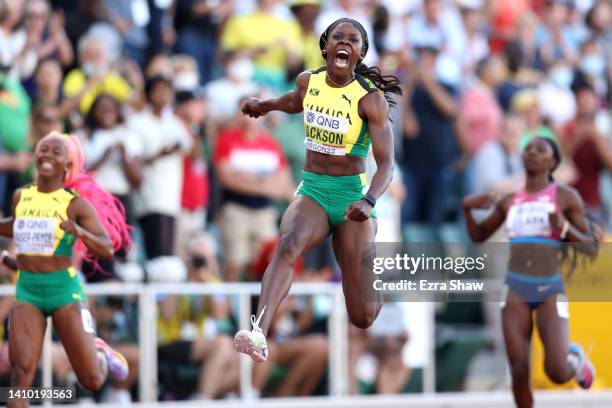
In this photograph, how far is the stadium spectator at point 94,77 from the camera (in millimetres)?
14070

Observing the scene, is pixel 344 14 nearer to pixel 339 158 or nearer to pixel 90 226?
pixel 90 226

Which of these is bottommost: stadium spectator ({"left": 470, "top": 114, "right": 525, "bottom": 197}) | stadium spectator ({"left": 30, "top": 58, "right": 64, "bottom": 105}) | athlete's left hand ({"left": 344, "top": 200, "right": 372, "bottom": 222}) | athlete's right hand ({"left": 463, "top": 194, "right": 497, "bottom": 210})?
athlete's left hand ({"left": 344, "top": 200, "right": 372, "bottom": 222})

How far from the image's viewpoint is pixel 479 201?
1185cm

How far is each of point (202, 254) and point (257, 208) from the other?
38.6 inches

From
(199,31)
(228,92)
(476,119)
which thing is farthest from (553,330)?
(199,31)

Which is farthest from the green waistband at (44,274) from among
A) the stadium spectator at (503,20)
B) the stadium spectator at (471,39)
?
the stadium spectator at (503,20)

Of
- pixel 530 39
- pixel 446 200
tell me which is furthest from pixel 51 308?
pixel 530 39

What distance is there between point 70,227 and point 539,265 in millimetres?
3914

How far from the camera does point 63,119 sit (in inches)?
544

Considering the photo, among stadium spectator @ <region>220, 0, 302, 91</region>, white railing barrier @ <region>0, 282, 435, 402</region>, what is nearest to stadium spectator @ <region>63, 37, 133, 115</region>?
stadium spectator @ <region>220, 0, 302, 91</region>

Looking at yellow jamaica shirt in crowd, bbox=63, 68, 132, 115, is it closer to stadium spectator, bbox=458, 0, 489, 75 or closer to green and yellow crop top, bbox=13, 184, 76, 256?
green and yellow crop top, bbox=13, 184, 76, 256

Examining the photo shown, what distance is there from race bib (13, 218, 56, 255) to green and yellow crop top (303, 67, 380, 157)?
7.10ft

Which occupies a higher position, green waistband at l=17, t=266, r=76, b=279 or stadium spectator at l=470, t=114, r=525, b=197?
stadium spectator at l=470, t=114, r=525, b=197

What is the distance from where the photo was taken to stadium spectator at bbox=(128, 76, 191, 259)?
45.6ft
